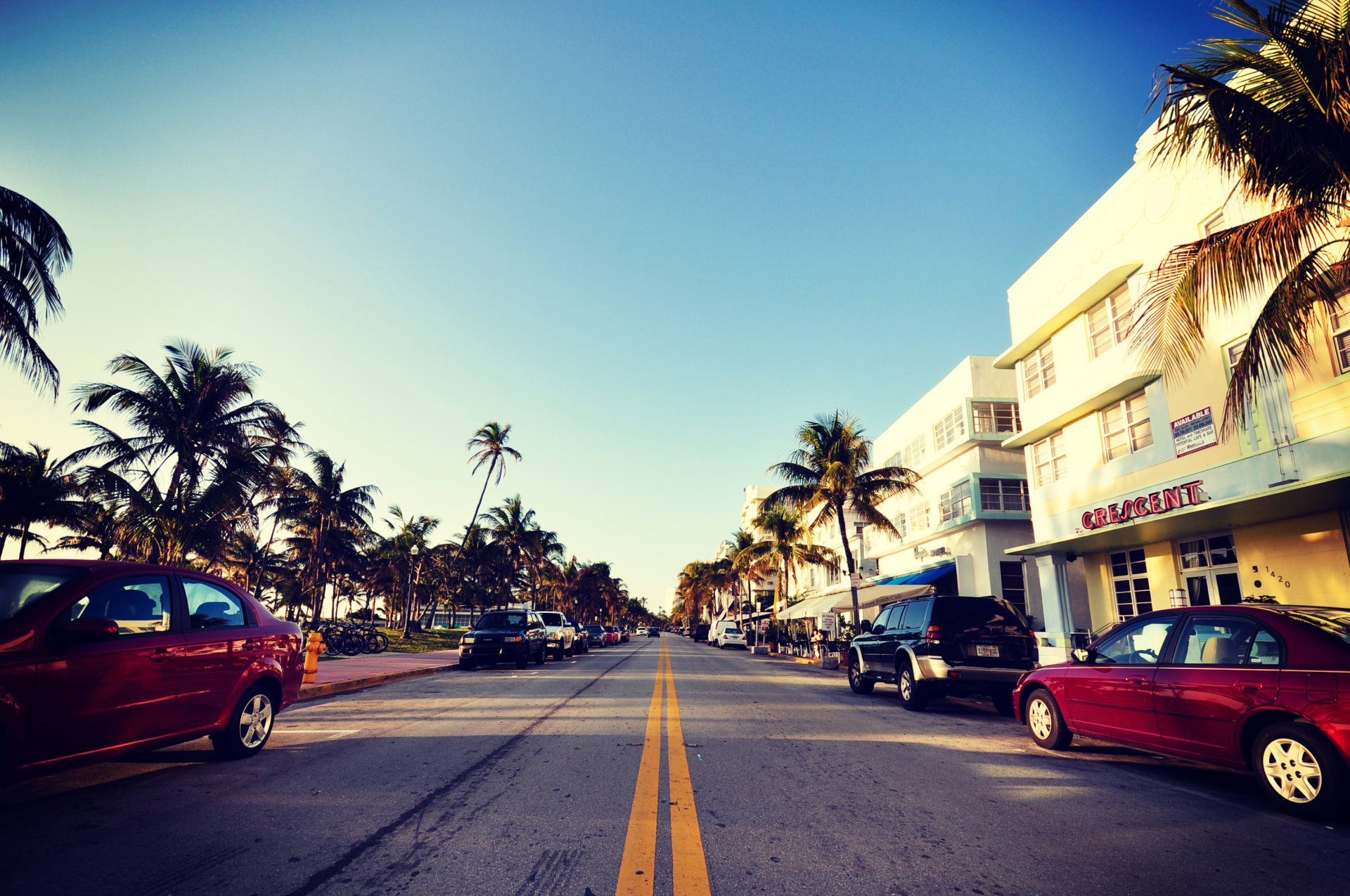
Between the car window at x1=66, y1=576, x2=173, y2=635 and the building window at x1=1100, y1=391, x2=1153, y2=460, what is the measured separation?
1912cm

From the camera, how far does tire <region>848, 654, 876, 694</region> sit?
13625 millimetres

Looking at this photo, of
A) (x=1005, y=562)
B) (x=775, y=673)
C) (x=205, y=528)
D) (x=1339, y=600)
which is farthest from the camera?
(x=1005, y=562)

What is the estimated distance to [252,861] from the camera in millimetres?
3574

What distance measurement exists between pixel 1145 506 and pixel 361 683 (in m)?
17.1

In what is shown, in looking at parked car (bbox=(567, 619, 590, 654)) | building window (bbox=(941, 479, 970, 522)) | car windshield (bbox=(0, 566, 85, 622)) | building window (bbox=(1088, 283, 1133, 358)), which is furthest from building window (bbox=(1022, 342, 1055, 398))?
car windshield (bbox=(0, 566, 85, 622))

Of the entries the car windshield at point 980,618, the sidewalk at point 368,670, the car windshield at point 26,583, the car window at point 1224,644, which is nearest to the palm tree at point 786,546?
the sidewalk at point 368,670

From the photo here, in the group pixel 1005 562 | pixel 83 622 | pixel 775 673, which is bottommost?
pixel 775 673

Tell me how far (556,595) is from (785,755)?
298 feet

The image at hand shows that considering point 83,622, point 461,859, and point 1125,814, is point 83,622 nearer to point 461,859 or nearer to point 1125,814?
point 461,859

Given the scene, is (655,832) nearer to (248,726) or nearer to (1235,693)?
(248,726)

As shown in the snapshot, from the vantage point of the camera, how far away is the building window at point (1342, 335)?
11.9 metres

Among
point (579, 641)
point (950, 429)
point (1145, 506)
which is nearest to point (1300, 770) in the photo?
point (1145, 506)

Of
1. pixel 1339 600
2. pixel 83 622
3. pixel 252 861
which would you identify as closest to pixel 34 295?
pixel 83 622

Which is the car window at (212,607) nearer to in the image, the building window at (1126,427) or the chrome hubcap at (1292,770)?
the chrome hubcap at (1292,770)
